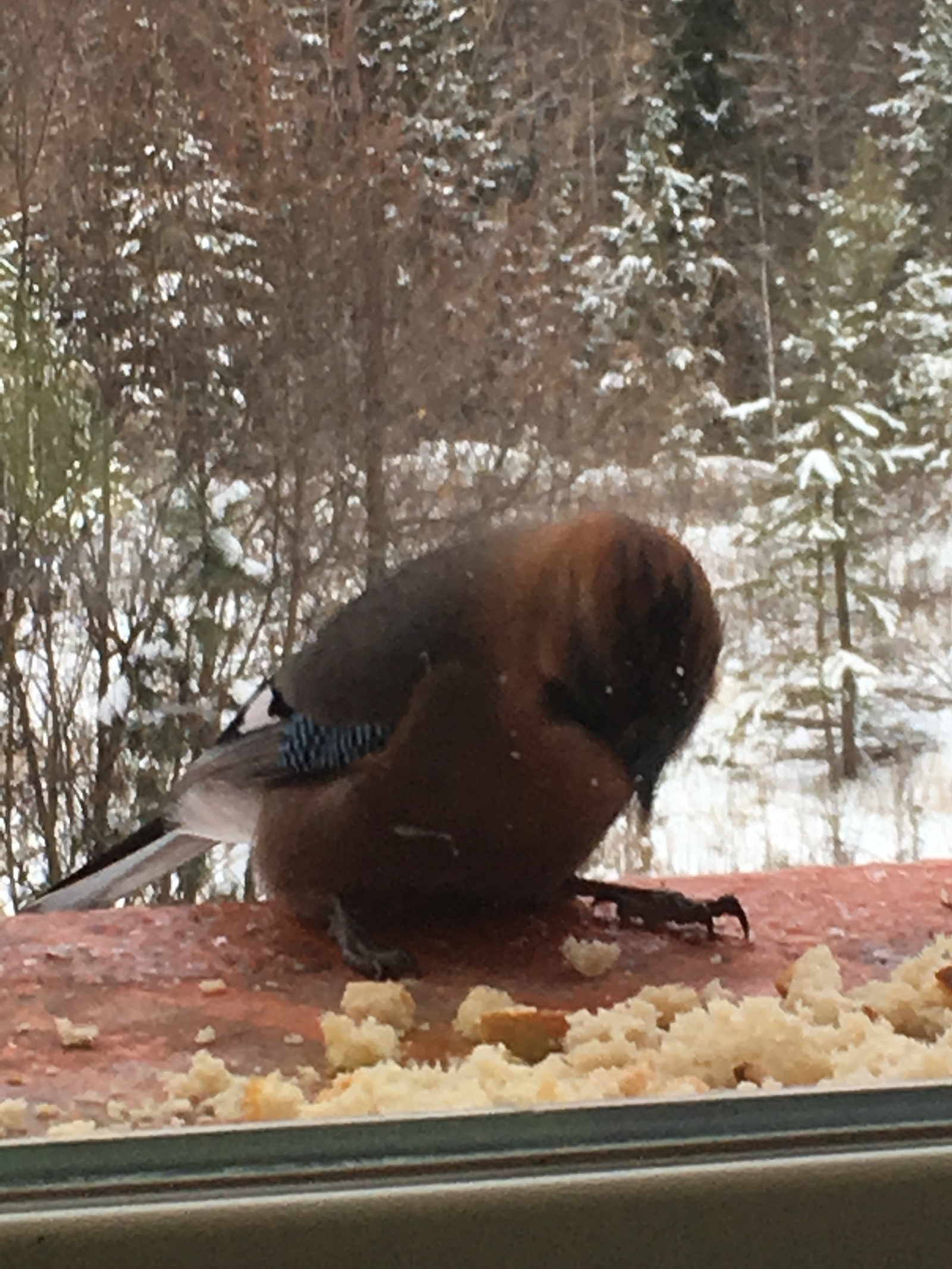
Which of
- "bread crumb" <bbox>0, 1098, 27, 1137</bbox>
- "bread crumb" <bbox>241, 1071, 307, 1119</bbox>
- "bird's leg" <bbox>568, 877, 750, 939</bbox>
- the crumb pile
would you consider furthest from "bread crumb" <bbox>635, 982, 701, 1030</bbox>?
"bread crumb" <bbox>0, 1098, 27, 1137</bbox>

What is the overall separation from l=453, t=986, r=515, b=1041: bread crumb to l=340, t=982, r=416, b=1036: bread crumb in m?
0.03

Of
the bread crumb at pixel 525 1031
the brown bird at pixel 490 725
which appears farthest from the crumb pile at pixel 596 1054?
the brown bird at pixel 490 725

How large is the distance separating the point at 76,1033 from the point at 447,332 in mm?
548

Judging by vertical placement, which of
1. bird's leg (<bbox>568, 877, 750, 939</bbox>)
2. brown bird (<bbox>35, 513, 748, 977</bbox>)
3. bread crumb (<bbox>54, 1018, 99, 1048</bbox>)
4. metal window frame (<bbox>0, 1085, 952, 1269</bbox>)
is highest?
brown bird (<bbox>35, 513, 748, 977</bbox>)

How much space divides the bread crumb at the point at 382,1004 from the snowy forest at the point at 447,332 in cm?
22

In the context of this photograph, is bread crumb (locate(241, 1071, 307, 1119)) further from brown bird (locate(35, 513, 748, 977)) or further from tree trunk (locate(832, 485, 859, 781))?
tree trunk (locate(832, 485, 859, 781))

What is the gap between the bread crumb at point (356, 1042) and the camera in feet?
2.34

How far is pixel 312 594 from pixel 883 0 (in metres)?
0.61

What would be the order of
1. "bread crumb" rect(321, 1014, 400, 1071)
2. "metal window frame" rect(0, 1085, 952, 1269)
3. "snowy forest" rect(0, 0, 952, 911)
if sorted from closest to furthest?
"metal window frame" rect(0, 1085, 952, 1269) → "bread crumb" rect(321, 1014, 400, 1071) → "snowy forest" rect(0, 0, 952, 911)

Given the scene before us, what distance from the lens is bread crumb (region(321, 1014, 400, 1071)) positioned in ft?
2.34

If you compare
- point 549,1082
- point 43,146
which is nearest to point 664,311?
point 43,146

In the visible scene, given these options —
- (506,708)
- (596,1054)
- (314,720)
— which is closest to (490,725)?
(506,708)

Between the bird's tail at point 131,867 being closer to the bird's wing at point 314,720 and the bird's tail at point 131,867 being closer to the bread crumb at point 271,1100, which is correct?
the bird's wing at point 314,720

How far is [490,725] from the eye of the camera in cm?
89
